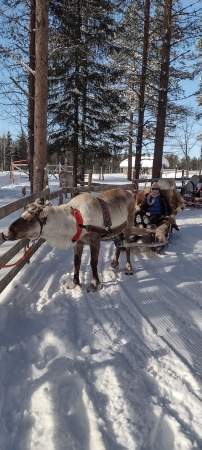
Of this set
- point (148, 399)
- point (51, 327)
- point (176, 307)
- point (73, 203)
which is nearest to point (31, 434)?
point (148, 399)

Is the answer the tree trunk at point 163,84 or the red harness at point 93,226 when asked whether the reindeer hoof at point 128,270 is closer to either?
the red harness at point 93,226

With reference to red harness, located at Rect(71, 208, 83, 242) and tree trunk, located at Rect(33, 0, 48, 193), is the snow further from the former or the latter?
tree trunk, located at Rect(33, 0, 48, 193)

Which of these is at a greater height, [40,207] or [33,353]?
[40,207]

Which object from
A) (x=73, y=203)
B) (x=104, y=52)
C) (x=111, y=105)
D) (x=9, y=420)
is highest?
(x=104, y=52)

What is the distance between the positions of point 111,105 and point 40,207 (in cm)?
1334

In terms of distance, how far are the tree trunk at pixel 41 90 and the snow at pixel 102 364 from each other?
3196 millimetres

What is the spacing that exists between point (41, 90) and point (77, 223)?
4.37 m

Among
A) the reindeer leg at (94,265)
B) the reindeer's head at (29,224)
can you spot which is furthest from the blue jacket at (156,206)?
the reindeer's head at (29,224)

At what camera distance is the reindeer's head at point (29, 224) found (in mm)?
3602

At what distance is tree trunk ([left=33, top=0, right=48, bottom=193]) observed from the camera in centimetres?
690

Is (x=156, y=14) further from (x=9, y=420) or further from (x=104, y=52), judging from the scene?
(x=9, y=420)

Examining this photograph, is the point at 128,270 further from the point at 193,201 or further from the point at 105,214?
the point at 193,201

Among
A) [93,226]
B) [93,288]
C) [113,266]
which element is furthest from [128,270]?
[93,226]

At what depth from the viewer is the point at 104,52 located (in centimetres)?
1244
